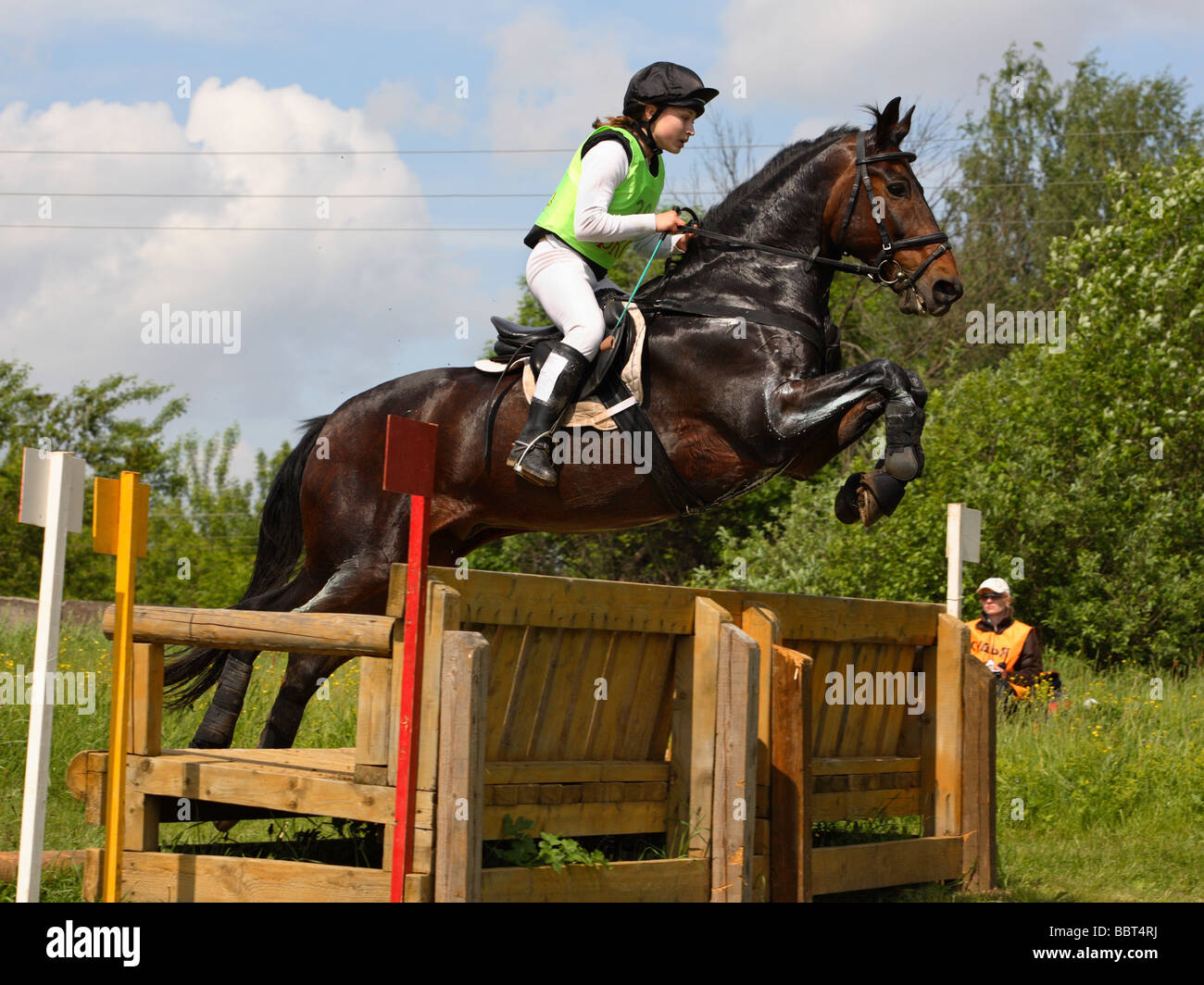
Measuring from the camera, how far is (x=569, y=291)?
16.1ft

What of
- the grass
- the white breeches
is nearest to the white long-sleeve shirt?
the white breeches

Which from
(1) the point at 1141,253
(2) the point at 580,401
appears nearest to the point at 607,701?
(2) the point at 580,401

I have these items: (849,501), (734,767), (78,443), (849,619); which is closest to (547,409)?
(849,501)

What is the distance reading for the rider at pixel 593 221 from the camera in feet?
15.7

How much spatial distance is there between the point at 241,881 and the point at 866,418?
2.53 meters

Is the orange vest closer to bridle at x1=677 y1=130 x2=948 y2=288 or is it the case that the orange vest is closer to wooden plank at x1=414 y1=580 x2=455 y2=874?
bridle at x1=677 y1=130 x2=948 y2=288

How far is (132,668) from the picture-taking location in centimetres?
393

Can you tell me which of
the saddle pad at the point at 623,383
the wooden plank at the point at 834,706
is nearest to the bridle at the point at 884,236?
the saddle pad at the point at 623,383

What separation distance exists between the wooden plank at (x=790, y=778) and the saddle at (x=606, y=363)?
1.22 m

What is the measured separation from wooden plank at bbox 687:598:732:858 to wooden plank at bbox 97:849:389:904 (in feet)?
3.33

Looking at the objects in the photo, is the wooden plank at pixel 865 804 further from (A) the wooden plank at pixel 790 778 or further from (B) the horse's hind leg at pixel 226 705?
(B) the horse's hind leg at pixel 226 705

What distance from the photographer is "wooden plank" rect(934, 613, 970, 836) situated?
514cm

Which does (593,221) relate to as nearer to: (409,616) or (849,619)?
(849,619)
